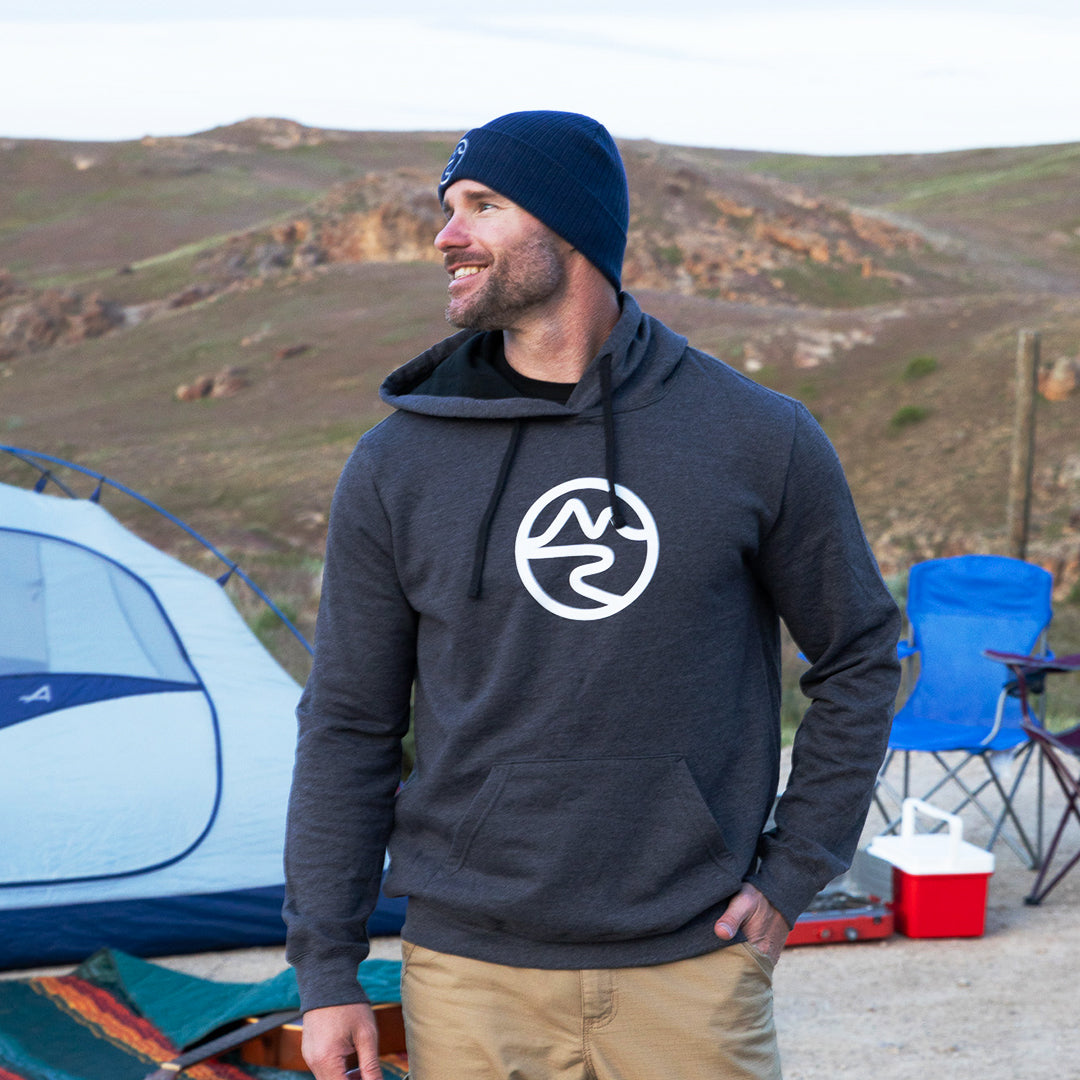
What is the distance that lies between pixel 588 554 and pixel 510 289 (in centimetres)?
31

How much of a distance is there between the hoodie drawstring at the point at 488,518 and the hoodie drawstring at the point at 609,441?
0.32 feet

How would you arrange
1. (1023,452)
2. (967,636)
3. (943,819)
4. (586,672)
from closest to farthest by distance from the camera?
(586,672), (943,819), (967,636), (1023,452)

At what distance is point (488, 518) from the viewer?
1397 mm

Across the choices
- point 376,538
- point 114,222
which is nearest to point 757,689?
point 376,538

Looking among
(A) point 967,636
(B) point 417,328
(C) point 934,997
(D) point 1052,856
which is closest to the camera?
(C) point 934,997

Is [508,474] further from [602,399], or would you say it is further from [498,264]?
[498,264]

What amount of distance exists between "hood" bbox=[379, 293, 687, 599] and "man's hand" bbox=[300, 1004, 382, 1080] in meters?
0.46

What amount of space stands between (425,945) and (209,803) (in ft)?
8.57

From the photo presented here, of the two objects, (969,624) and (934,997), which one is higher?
(969,624)

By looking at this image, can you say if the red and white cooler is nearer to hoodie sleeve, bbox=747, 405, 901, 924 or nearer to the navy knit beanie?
hoodie sleeve, bbox=747, 405, 901, 924

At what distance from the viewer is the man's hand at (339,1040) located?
4.64 ft

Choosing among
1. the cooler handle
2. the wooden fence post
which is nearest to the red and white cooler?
the cooler handle

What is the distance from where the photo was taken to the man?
1.37m

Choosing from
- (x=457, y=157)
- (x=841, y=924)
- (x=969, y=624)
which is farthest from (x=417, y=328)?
(x=457, y=157)
